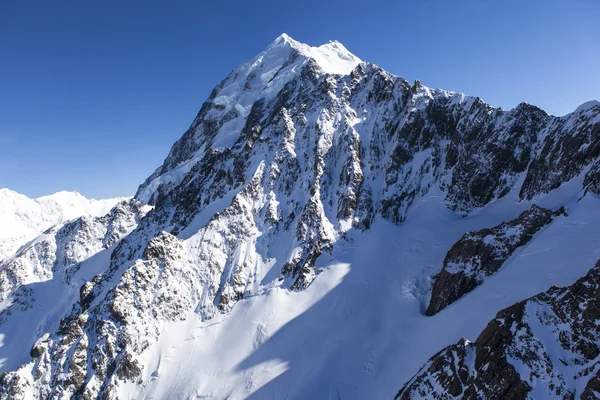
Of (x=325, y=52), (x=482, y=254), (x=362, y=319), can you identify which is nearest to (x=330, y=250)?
(x=362, y=319)

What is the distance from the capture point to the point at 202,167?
4424 inches

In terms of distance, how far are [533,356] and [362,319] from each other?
35.8 metres

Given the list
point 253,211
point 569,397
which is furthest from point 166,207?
point 569,397

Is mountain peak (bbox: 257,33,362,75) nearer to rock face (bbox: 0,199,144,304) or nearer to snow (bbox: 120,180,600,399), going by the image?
snow (bbox: 120,180,600,399)

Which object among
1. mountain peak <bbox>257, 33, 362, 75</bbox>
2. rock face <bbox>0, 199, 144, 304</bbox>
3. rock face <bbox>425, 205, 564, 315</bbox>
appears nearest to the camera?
rock face <bbox>425, 205, 564, 315</bbox>

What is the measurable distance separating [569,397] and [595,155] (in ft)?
144

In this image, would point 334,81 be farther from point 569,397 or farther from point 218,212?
point 569,397

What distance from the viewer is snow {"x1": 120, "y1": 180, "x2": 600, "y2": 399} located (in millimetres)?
47031

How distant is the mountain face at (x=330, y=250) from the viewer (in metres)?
55.4

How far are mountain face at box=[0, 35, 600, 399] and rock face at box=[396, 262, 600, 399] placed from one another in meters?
8.83

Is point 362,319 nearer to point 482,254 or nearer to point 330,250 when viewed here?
point 330,250

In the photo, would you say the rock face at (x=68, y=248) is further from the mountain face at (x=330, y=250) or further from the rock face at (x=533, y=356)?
the rock face at (x=533, y=356)

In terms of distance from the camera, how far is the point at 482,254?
56.4 m

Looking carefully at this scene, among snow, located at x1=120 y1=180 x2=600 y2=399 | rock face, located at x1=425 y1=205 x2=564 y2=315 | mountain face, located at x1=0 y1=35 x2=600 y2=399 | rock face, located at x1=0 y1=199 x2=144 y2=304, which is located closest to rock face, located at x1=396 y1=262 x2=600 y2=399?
snow, located at x1=120 y1=180 x2=600 y2=399
